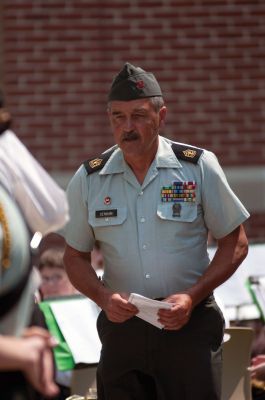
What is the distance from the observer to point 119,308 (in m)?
4.75

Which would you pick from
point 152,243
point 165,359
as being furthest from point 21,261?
point 165,359

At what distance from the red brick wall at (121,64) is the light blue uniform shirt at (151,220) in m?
5.19

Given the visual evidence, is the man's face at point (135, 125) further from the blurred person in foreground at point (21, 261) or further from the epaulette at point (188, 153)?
the blurred person in foreground at point (21, 261)

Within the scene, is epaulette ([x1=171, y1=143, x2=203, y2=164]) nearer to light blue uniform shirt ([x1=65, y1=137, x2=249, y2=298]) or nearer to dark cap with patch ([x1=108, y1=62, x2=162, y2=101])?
light blue uniform shirt ([x1=65, y1=137, x2=249, y2=298])

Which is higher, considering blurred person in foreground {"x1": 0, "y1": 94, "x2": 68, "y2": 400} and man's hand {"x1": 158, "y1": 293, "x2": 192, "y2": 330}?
blurred person in foreground {"x1": 0, "y1": 94, "x2": 68, "y2": 400}

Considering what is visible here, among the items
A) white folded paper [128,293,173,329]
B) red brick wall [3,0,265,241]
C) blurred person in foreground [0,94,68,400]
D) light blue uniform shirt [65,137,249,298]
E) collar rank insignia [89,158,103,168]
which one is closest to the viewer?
blurred person in foreground [0,94,68,400]

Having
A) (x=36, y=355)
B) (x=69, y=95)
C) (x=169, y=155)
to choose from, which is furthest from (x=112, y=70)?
(x=36, y=355)

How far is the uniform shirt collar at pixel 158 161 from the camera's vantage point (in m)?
5.04

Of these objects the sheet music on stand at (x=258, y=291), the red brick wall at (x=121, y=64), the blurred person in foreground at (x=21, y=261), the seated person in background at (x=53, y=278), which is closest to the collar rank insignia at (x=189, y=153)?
the blurred person in foreground at (x=21, y=261)

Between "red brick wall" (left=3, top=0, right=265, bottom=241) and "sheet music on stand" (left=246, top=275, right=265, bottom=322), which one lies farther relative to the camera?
"red brick wall" (left=3, top=0, right=265, bottom=241)

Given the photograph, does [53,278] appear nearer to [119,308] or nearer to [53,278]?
[53,278]

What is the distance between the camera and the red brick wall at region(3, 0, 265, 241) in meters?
10.2

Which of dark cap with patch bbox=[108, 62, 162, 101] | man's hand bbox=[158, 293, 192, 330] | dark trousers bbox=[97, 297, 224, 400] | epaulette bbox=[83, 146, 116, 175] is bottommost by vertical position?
dark trousers bbox=[97, 297, 224, 400]

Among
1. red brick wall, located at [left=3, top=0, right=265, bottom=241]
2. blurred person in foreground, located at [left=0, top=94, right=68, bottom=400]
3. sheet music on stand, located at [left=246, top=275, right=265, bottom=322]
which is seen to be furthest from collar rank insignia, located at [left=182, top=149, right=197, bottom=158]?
red brick wall, located at [left=3, top=0, right=265, bottom=241]
